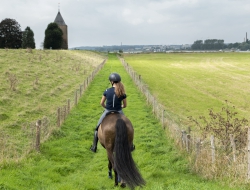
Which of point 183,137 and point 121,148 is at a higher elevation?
point 121,148

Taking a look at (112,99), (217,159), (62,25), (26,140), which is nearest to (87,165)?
(112,99)

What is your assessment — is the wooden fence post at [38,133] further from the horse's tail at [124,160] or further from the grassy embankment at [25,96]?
the horse's tail at [124,160]

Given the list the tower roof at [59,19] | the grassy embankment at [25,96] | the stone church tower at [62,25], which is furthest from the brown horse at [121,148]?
the tower roof at [59,19]

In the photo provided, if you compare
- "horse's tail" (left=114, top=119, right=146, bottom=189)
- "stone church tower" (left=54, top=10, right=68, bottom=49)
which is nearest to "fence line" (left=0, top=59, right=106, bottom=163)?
A: "horse's tail" (left=114, top=119, right=146, bottom=189)

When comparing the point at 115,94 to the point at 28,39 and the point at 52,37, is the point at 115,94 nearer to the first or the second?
the point at 28,39

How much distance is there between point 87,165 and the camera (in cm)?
1094

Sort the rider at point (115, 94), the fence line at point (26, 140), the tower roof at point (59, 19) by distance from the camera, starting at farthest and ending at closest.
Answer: the tower roof at point (59, 19) < the fence line at point (26, 140) < the rider at point (115, 94)

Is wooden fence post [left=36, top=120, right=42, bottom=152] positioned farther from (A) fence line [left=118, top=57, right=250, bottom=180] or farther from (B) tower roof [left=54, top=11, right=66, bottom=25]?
(B) tower roof [left=54, top=11, right=66, bottom=25]

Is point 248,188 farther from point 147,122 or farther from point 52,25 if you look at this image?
point 52,25

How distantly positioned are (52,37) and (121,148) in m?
96.8

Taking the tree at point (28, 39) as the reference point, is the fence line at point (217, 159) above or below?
below

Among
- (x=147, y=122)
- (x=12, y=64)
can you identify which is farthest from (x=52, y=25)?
(x=147, y=122)

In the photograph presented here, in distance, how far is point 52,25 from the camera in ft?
334

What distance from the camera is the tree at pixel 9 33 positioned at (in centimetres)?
7979
